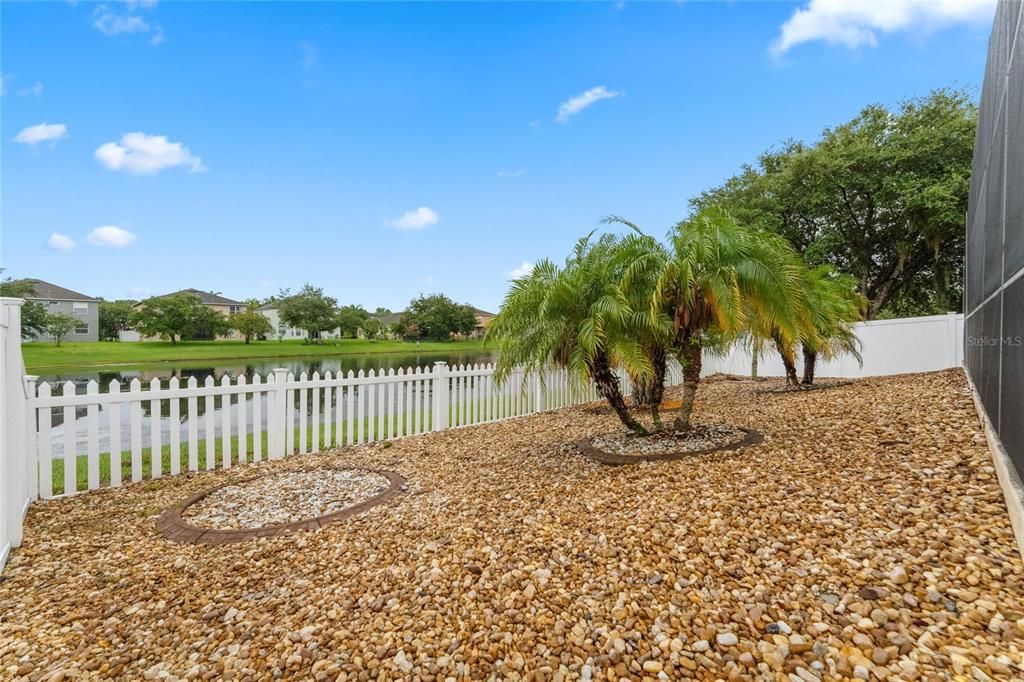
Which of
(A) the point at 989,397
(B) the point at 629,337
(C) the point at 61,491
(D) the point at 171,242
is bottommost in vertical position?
(C) the point at 61,491

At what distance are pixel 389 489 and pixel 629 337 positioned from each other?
2481 mm

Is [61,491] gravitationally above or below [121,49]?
below

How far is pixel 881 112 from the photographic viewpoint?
14.7 meters

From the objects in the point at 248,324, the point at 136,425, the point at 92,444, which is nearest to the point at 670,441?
the point at 136,425

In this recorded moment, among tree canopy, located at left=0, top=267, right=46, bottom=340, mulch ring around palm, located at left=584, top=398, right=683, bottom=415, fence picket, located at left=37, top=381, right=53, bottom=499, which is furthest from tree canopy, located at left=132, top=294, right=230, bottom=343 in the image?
mulch ring around palm, located at left=584, top=398, right=683, bottom=415

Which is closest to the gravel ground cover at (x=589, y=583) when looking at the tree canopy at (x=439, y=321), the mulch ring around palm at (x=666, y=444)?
the mulch ring around palm at (x=666, y=444)

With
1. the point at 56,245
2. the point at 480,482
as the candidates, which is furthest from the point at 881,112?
the point at 56,245

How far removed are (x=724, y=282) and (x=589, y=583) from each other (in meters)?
2.79

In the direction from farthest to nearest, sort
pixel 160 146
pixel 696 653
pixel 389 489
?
1. pixel 160 146
2. pixel 389 489
3. pixel 696 653

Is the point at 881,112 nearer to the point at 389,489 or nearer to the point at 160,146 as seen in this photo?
the point at 389,489

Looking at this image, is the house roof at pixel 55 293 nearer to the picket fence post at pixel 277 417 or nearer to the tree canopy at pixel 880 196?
the picket fence post at pixel 277 417

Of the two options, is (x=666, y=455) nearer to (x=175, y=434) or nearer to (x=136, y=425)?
(x=175, y=434)

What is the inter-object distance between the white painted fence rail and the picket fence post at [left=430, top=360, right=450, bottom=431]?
15mm

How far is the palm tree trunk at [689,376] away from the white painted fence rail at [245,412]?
1.12 metres
